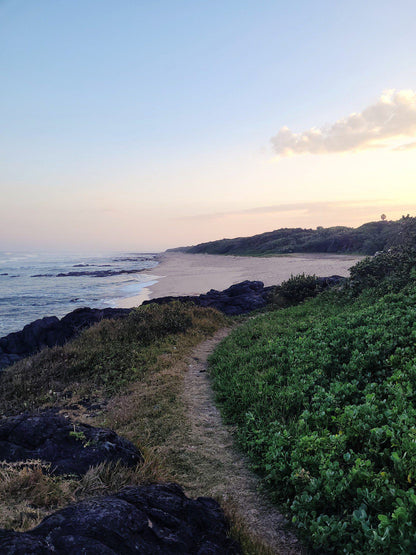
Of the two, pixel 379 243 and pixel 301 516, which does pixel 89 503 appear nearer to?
pixel 301 516

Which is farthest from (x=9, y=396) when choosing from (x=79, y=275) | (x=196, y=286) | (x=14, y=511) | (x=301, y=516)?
(x=79, y=275)

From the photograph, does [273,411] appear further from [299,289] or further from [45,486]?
[299,289]

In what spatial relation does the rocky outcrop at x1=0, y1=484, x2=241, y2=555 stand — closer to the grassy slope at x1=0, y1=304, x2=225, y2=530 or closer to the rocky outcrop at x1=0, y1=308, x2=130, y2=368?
the grassy slope at x1=0, y1=304, x2=225, y2=530

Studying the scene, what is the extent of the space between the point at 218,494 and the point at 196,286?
119 ft

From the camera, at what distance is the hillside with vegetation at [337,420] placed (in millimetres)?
4535

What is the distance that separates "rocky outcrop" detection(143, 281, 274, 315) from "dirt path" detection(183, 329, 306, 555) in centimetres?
1514

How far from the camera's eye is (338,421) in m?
6.60

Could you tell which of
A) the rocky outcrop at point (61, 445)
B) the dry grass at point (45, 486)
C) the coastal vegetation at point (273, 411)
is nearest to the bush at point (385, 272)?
the coastal vegetation at point (273, 411)

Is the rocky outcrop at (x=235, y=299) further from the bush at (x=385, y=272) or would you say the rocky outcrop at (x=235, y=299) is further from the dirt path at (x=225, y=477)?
the dirt path at (x=225, y=477)

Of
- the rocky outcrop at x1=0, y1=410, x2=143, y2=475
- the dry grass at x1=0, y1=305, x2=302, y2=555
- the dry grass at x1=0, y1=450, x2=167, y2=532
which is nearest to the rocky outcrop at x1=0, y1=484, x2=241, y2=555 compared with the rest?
the dry grass at x1=0, y1=305, x2=302, y2=555

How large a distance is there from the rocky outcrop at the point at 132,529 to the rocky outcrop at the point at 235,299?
20.2 metres

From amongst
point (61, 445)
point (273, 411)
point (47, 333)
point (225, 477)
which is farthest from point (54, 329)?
point (225, 477)

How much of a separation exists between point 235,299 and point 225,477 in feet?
70.5

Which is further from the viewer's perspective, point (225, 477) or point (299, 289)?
point (299, 289)
